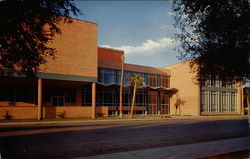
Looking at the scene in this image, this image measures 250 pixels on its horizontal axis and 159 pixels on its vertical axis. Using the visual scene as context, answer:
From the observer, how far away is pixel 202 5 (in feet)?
27.0

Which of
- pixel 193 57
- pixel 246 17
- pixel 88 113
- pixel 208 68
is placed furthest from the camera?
pixel 88 113

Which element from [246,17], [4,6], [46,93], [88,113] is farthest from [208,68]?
[46,93]

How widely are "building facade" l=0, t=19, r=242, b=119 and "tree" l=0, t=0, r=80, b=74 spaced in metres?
8.14

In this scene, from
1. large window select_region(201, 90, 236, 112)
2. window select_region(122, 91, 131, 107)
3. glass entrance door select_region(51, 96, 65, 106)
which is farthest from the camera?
large window select_region(201, 90, 236, 112)

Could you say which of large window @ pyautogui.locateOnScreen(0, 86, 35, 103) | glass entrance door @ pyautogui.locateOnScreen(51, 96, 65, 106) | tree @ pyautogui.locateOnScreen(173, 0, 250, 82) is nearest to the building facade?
large window @ pyautogui.locateOnScreen(0, 86, 35, 103)

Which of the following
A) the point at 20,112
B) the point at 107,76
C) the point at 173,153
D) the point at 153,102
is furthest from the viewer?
the point at 153,102

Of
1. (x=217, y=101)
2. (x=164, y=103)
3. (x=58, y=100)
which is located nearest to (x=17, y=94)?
(x=58, y=100)

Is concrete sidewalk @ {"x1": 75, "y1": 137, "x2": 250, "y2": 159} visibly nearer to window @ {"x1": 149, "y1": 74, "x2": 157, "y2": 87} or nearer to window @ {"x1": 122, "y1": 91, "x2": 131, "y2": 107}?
window @ {"x1": 122, "y1": 91, "x2": 131, "y2": 107}

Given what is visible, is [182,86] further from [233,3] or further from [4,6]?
[4,6]

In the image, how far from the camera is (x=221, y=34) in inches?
311

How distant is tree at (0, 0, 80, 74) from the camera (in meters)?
6.31

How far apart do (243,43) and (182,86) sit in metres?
37.7

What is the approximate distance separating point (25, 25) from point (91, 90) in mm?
29614

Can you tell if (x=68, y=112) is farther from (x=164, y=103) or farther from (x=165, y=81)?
(x=165, y=81)
